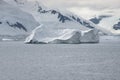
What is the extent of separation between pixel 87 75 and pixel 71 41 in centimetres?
8545

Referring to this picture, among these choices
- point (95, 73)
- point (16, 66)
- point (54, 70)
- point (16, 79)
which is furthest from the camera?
point (16, 66)

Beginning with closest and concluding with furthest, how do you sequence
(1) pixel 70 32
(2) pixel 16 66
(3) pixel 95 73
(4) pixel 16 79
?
(4) pixel 16 79, (3) pixel 95 73, (2) pixel 16 66, (1) pixel 70 32

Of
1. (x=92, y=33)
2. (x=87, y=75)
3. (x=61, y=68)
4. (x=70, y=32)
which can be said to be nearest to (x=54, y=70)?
(x=61, y=68)

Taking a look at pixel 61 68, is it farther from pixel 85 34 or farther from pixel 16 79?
pixel 85 34

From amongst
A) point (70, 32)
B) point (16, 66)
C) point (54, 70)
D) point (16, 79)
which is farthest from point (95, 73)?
point (70, 32)

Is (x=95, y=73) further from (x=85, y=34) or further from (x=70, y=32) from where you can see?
(x=85, y=34)

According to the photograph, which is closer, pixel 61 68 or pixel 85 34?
pixel 61 68

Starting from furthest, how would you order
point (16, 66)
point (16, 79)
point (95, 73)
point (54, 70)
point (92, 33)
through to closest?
1. point (92, 33)
2. point (16, 66)
3. point (54, 70)
4. point (95, 73)
5. point (16, 79)

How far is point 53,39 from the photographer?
146 meters

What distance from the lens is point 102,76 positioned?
56312 millimetres

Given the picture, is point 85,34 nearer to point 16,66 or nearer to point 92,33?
point 92,33

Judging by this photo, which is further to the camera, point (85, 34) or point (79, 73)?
point (85, 34)

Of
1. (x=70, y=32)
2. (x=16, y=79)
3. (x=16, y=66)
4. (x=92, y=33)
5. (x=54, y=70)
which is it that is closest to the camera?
(x=16, y=79)

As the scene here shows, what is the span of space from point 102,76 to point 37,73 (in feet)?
30.2
